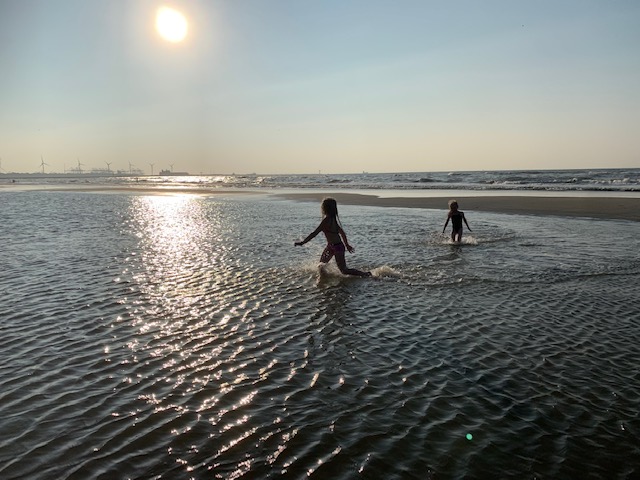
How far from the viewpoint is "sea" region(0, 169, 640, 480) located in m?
4.31

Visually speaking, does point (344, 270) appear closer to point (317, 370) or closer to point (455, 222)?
point (317, 370)

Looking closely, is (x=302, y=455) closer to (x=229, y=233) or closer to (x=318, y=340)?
(x=318, y=340)

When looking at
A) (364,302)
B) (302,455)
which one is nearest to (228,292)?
→ (364,302)

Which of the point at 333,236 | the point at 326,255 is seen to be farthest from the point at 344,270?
the point at 333,236

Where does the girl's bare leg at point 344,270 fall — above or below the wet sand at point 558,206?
below

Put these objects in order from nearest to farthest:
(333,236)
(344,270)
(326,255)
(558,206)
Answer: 1. (344,270)
2. (333,236)
3. (326,255)
4. (558,206)

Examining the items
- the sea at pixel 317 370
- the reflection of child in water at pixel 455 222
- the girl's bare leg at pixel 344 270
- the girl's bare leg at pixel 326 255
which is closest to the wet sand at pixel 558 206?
the reflection of child in water at pixel 455 222

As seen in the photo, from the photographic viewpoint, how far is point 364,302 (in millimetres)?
9742

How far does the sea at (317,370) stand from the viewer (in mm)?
4309

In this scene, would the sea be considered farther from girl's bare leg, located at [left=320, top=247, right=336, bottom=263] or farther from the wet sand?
the wet sand

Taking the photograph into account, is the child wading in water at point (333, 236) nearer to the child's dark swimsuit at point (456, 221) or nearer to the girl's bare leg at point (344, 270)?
the girl's bare leg at point (344, 270)

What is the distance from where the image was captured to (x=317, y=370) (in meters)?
6.24

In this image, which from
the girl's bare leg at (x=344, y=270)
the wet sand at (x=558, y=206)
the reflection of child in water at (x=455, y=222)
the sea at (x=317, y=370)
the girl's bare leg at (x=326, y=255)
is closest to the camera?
the sea at (x=317, y=370)

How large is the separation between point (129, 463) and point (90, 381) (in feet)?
6.49
